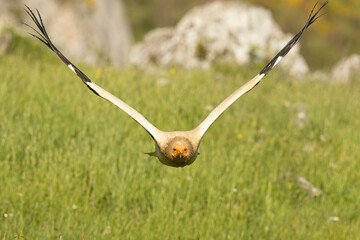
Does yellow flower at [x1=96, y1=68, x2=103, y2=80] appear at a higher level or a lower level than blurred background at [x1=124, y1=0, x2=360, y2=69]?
lower

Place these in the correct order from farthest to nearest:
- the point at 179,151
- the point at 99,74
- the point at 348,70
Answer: the point at 348,70 < the point at 99,74 < the point at 179,151

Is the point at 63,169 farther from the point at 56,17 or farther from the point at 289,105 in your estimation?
the point at 56,17

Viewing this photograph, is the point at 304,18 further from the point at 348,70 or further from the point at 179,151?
the point at 179,151

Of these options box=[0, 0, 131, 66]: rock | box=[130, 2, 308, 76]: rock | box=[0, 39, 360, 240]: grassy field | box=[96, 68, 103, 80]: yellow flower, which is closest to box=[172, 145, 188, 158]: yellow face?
box=[0, 39, 360, 240]: grassy field

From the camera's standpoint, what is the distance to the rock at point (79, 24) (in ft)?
36.1

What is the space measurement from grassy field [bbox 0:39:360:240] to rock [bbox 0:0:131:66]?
4.05m

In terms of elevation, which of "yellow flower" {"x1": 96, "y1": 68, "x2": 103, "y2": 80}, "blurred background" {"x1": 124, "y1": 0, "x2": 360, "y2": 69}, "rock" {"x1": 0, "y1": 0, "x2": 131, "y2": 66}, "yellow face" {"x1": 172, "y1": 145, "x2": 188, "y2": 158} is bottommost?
"yellow face" {"x1": 172, "y1": 145, "x2": 188, "y2": 158}

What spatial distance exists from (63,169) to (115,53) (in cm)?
832

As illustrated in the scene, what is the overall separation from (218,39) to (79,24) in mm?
3225

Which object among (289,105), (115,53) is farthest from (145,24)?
(289,105)

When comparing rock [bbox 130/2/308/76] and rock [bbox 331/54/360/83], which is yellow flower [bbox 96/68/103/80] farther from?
rock [bbox 331/54/360/83]

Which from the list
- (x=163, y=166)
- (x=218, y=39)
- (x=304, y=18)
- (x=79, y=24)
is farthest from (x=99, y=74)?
(x=304, y=18)

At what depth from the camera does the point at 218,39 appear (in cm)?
Result: 1201

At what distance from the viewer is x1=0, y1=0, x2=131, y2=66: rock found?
36.1 feet
